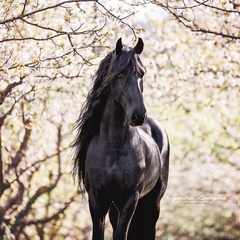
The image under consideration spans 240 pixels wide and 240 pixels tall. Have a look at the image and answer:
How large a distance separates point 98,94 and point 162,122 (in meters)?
16.9

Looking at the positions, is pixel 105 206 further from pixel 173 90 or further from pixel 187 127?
pixel 187 127

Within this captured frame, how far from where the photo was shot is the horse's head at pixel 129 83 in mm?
5477

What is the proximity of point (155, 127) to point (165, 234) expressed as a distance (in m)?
18.4

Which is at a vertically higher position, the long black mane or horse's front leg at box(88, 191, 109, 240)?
the long black mane

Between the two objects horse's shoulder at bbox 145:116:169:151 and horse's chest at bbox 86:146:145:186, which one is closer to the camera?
horse's chest at bbox 86:146:145:186

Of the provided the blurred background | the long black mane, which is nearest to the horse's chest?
the long black mane

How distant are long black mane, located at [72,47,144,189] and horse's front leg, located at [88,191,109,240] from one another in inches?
18.0

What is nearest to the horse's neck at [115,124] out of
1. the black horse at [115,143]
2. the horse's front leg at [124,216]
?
the black horse at [115,143]

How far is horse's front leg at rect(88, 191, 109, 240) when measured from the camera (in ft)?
19.6

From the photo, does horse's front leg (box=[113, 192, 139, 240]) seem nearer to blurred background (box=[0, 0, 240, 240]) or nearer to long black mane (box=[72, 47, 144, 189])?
long black mane (box=[72, 47, 144, 189])

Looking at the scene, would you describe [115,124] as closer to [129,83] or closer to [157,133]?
[129,83]

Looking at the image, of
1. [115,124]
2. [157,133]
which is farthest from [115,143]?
[157,133]

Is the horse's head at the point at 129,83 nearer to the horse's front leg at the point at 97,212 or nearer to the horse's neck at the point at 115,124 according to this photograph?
the horse's neck at the point at 115,124

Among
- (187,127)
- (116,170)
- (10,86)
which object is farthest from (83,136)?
(187,127)
